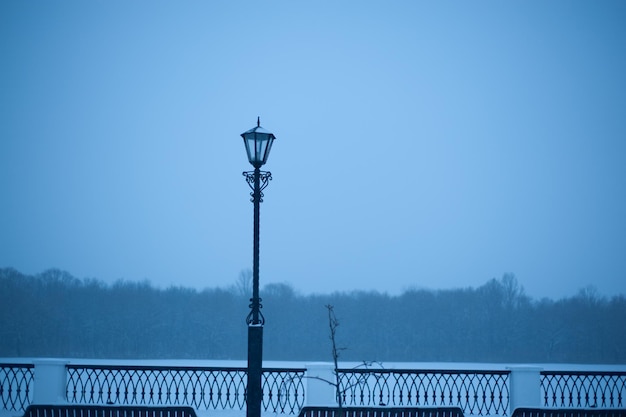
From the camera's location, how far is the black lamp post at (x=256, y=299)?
6.66 metres

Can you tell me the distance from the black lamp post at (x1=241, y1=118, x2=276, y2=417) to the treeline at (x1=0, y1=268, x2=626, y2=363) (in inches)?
1898

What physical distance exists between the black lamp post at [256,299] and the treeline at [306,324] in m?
48.2

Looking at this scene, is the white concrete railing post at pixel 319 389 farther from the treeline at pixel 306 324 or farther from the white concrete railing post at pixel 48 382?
the treeline at pixel 306 324

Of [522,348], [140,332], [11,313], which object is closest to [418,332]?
[522,348]

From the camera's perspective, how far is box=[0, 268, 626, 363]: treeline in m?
57.1

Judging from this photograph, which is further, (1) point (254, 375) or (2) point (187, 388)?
(2) point (187, 388)

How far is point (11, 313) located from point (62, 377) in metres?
57.6

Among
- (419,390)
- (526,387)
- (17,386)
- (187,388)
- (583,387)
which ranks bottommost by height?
(419,390)

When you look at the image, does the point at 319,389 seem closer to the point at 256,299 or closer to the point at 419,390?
the point at 256,299

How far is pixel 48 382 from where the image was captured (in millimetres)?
10000

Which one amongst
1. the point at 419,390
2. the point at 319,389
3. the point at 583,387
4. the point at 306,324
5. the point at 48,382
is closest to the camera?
the point at 319,389

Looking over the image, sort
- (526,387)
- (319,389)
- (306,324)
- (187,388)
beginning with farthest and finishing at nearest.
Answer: (306,324), (187,388), (526,387), (319,389)

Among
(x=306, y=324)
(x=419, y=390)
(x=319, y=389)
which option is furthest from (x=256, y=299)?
(x=306, y=324)

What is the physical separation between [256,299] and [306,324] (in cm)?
5733
